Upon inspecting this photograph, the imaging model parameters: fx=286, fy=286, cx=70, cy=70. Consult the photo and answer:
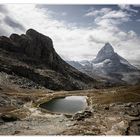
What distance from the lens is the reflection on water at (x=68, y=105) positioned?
1853cm

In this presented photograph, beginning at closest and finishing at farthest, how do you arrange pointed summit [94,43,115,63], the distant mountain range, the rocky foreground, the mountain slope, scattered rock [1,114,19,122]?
the rocky foreground < scattered rock [1,114,19,122] < pointed summit [94,43,115,63] < the distant mountain range < the mountain slope

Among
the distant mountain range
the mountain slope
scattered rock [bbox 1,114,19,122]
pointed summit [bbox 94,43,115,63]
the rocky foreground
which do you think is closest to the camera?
the rocky foreground

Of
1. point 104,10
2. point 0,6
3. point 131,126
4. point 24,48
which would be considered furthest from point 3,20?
point 24,48

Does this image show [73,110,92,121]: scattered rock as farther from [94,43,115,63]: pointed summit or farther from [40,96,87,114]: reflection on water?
[94,43,115,63]: pointed summit

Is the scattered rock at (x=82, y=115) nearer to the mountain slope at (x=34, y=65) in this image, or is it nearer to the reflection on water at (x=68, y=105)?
the reflection on water at (x=68, y=105)

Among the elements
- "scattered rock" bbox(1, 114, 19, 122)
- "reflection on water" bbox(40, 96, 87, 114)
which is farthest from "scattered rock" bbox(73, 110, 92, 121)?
"scattered rock" bbox(1, 114, 19, 122)

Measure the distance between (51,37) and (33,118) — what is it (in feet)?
17.4

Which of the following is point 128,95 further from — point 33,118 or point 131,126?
point 33,118

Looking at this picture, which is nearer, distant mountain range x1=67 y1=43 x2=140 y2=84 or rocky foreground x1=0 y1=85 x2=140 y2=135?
rocky foreground x1=0 y1=85 x2=140 y2=135

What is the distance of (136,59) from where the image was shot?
59.1 feet

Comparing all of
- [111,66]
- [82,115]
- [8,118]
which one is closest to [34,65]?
[111,66]

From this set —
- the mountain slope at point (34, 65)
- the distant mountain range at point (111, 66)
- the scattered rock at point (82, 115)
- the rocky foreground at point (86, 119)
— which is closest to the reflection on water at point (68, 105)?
the scattered rock at point (82, 115)

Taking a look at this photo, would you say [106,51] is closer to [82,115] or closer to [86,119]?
[82,115]

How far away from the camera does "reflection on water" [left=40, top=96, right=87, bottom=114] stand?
18531 mm
